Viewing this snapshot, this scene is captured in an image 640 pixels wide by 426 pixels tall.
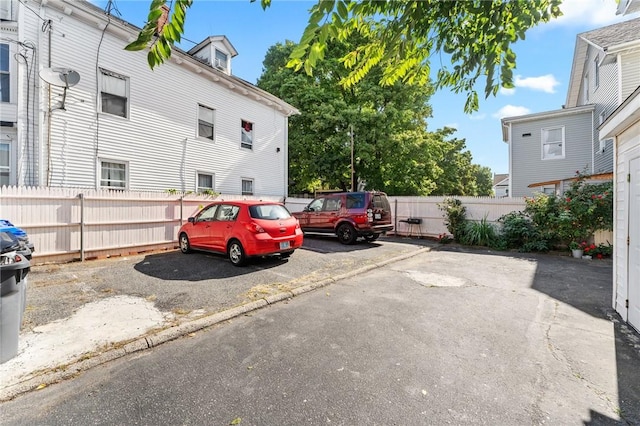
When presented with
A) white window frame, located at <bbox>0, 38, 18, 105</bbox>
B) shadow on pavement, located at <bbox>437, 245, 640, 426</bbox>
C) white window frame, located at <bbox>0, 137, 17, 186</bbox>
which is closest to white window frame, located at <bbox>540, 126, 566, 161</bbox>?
shadow on pavement, located at <bbox>437, 245, 640, 426</bbox>

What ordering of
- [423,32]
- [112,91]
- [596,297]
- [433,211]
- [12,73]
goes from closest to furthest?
[423,32] < [596,297] < [12,73] < [112,91] < [433,211]

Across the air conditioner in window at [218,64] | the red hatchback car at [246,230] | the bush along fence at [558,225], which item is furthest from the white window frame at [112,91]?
the bush along fence at [558,225]

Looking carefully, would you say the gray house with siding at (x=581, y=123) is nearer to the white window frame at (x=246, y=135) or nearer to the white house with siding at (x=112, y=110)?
the white window frame at (x=246, y=135)

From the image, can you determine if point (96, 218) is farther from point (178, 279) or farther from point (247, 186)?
point (247, 186)

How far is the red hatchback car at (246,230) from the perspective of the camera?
6914 millimetres

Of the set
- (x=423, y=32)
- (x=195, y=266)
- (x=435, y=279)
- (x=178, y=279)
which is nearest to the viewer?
(x=423, y=32)

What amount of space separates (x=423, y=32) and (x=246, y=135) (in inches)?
531

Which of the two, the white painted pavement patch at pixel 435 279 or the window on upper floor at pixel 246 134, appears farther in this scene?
the window on upper floor at pixel 246 134

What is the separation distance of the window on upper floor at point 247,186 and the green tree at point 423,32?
12.5m

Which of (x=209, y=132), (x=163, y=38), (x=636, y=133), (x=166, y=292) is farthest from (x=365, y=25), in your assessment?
(x=209, y=132)

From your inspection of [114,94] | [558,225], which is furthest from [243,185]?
[558,225]

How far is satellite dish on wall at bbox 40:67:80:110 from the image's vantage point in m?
7.85

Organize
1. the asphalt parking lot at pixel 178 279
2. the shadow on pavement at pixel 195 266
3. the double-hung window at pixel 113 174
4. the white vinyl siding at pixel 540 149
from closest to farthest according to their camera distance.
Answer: the asphalt parking lot at pixel 178 279 < the shadow on pavement at pixel 195 266 < the double-hung window at pixel 113 174 < the white vinyl siding at pixel 540 149

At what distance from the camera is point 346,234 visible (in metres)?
10.8
